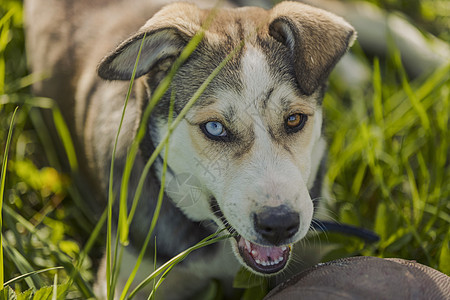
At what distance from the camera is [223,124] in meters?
2.28

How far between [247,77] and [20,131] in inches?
75.2

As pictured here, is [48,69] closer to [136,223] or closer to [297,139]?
[136,223]

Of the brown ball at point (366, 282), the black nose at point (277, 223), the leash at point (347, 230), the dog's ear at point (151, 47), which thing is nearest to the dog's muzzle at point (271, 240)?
the black nose at point (277, 223)

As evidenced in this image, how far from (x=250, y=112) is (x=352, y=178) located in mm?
1408

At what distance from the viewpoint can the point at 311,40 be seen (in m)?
2.30

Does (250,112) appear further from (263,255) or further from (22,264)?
(22,264)

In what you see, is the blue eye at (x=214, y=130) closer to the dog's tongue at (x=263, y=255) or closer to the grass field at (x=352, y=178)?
the dog's tongue at (x=263, y=255)

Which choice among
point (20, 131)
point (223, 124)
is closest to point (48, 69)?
point (20, 131)

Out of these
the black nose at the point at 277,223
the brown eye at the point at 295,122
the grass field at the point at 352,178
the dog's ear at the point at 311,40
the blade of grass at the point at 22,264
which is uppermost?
the dog's ear at the point at 311,40

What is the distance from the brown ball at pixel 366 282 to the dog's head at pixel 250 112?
0.60 feet

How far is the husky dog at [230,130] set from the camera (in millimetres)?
2158

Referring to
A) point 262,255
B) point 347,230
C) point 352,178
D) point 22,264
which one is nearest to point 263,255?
point 262,255

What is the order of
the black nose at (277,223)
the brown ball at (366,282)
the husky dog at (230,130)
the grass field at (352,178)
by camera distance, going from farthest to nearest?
1. the grass field at (352,178)
2. the husky dog at (230,130)
3. the black nose at (277,223)
4. the brown ball at (366,282)

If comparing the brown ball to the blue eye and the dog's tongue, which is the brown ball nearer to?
the dog's tongue
